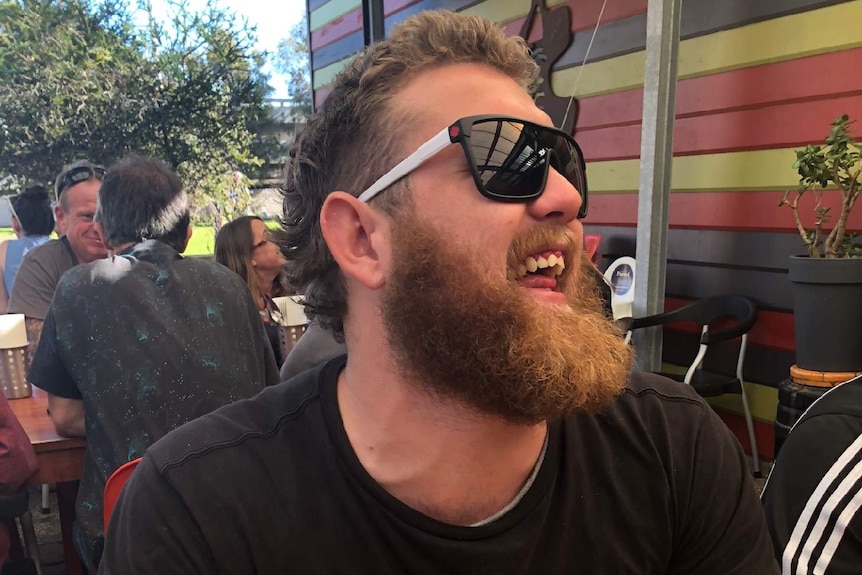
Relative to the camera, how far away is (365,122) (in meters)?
1.21

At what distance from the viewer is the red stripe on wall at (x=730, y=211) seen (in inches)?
112

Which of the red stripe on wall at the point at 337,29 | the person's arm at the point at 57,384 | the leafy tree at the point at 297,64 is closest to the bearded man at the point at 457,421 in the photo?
the person's arm at the point at 57,384

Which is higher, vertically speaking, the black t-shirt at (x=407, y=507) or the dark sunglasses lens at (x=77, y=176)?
the dark sunglasses lens at (x=77, y=176)

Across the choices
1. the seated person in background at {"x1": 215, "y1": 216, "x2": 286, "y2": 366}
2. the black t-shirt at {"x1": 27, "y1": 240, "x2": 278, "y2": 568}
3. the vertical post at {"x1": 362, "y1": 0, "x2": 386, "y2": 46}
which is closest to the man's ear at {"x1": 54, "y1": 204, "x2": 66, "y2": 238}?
the seated person in background at {"x1": 215, "y1": 216, "x2": 286, "y2": 366}

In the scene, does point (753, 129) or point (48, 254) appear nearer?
point (753, 129)

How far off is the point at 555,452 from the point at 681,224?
2.61m

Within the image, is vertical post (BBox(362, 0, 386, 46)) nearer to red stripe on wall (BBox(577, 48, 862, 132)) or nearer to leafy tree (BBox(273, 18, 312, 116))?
leafy tree (BBox(273, 18, 312, 116))

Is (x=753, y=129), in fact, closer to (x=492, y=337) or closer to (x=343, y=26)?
(x=492, y=337)

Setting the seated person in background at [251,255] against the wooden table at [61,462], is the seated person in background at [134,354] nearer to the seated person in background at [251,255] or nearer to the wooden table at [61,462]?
the wooden table at [61,462]

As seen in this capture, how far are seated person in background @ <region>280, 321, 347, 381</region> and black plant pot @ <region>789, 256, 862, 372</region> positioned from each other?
5.93 ft

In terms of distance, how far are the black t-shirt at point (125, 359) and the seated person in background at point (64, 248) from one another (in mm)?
1424

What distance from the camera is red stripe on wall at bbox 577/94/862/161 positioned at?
8.87ft

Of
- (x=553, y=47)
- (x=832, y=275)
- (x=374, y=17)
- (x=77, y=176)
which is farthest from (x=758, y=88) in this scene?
(x=77, y=176)

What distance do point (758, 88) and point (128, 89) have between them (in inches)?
179
